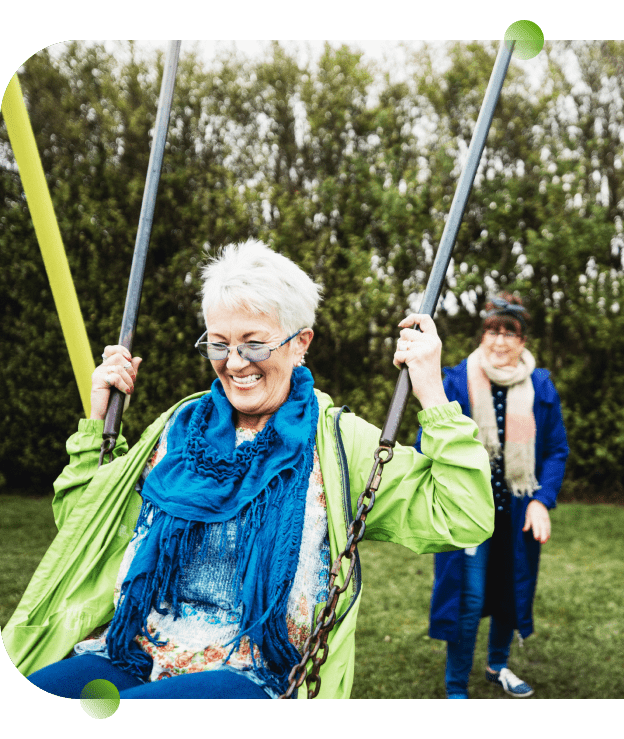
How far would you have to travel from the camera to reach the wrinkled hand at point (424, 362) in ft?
5.29

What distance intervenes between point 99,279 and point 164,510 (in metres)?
2.74

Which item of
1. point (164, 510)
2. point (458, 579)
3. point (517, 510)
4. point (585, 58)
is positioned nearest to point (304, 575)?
point (164, 510)

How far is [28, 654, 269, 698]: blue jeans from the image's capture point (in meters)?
1.52

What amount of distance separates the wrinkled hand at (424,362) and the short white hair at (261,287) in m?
0.29

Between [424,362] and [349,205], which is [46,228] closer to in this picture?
[424,362]

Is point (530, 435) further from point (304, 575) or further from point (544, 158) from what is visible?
point (544, 158)

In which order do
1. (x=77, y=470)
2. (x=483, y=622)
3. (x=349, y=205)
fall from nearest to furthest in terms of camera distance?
(x=77, y=470) < (x=483, y=622) < (x=349, y=205)

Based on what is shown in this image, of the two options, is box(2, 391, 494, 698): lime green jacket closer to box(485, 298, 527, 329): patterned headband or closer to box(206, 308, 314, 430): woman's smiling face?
box(206, 308, 314, 430): woman's smiling face

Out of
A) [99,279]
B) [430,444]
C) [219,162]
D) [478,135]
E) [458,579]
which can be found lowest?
[458,579]

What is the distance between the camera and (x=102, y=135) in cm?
447

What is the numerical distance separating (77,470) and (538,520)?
75.7 inches

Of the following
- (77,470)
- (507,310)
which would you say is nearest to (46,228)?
(77,470)

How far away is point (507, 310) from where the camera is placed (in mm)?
2971
